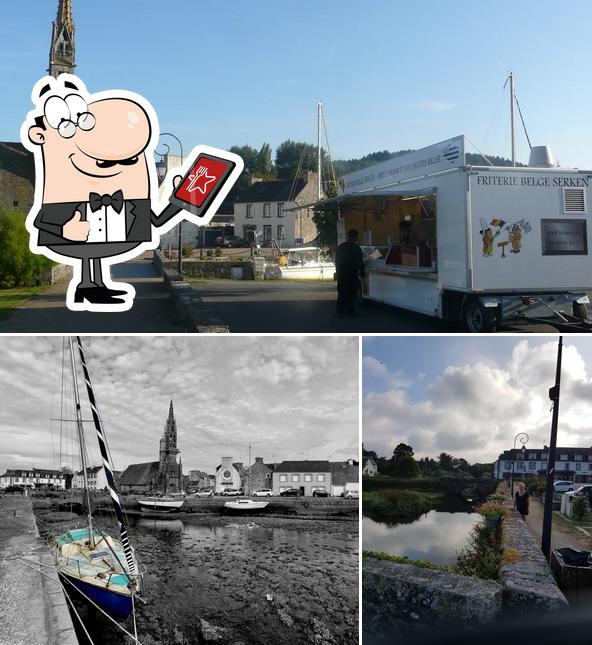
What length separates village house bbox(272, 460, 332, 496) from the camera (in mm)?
6340

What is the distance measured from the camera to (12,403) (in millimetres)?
6387

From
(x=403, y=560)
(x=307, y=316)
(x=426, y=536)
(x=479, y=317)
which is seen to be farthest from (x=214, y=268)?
(x=403, y=560)

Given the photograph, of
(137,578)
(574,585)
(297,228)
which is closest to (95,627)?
(137,578)

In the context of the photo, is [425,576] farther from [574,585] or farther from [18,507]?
[18,507]

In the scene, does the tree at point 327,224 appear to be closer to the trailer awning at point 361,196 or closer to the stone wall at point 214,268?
the trailer awning at point 361,196

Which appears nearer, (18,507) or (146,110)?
(146,110)

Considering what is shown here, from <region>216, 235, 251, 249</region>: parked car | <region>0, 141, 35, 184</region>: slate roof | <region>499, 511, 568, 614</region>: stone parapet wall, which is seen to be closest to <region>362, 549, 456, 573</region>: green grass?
<region>499, 511, 568, 614</region>: stone parapet wall

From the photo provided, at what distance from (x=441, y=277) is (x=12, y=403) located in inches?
166

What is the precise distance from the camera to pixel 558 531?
18.8 feet

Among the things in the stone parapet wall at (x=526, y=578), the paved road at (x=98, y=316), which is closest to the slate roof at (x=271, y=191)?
the paved road at (x=98, y=316)

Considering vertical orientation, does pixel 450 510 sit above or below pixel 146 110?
below

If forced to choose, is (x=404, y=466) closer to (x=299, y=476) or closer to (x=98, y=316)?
(x=299, y=476)

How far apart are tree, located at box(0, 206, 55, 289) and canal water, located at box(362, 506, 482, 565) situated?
5468 millimetres

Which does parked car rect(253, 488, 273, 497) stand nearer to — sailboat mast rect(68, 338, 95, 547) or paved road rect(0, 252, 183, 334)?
sailboat mast rect(68, 338, 95, 547)
